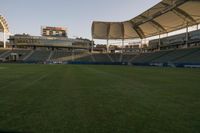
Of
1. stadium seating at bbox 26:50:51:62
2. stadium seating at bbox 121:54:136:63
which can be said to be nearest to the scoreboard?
stadium seating at bbox 26:50:51:62

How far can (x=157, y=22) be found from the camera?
58.8 metres

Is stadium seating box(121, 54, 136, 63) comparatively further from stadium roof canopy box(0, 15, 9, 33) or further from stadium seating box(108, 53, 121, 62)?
stadium roof canopy box(0, 15, 9, 33)

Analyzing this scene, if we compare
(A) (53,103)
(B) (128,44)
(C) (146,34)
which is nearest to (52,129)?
(A) (53,103)

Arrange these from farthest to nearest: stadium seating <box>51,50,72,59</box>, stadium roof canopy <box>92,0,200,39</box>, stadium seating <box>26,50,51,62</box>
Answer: stadium seating <box>51,50,72,59</box> → stadium seating <box>26,50,51,62</box> → stadium roof canopy <box>92,0,200,39</box>

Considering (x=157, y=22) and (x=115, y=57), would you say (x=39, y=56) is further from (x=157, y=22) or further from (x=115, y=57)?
(x=157, y=22)

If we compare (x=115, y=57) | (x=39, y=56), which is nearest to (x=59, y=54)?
(x=39, y=56)

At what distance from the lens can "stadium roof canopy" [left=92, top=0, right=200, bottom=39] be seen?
43906 mm

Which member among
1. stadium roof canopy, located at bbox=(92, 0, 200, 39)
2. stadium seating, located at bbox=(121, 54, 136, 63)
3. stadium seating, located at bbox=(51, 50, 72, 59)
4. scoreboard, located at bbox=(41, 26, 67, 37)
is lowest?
stadium seating, located at bbox=(121, 54, 136, 63)

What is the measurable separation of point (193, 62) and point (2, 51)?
6444 cm

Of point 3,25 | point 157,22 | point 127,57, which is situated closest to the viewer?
point 157,22

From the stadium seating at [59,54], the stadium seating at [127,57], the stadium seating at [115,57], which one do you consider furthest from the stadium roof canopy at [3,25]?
the stadium seating at [127,57]

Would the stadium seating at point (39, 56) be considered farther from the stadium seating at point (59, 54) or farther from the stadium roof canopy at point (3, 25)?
the stadium roof canopy at point (3, 25)

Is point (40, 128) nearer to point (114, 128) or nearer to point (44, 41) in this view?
point (114, 128)

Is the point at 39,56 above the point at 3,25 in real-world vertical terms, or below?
below
